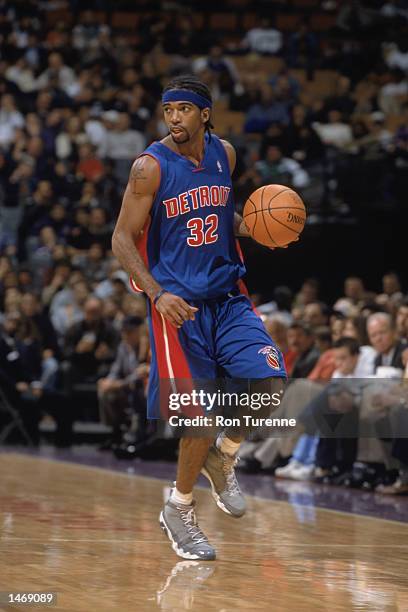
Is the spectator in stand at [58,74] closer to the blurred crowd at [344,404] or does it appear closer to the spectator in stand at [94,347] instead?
the spectator in stand at [94,347]

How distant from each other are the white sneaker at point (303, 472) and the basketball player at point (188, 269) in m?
4.14

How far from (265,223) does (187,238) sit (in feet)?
1.14

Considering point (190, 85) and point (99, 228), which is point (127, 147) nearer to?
point (99, 228)

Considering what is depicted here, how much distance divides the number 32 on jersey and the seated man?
6.36 metres

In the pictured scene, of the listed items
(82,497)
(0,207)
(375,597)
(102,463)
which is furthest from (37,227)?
(375,597)

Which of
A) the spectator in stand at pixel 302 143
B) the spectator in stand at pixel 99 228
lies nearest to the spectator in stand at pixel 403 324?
the spectator in stand at pixel 99 228

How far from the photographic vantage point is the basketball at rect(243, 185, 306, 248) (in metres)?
5.46

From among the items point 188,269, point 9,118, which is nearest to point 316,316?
point 188,269

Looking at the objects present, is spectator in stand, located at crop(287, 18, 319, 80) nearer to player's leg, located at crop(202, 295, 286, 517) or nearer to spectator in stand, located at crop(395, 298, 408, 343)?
spectator in stand, located at crop(395, 298, 408, 343)

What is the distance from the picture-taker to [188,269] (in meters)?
5.38

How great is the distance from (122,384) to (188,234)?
6.57 meters

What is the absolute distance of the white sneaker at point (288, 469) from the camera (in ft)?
31.9

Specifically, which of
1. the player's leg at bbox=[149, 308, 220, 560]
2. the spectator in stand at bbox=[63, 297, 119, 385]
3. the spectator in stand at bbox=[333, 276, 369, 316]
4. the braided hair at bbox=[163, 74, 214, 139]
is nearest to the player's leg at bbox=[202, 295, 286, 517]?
the player's leg at bbox=[149, 308, 220, 560]

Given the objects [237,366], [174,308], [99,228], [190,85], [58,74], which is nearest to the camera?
[174,308]
